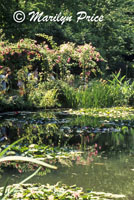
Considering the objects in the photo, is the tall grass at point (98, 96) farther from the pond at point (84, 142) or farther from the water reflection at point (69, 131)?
the water reflection at point (69, 131)

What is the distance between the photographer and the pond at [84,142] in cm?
439

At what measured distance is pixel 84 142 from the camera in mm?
7027

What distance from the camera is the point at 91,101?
531 inches

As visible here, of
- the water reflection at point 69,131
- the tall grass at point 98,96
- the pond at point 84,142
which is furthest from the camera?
the tall grass at point 98,96

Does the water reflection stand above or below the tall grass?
below

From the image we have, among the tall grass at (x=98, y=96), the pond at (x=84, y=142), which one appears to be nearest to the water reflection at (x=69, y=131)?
the pond at (x=84, y=142)

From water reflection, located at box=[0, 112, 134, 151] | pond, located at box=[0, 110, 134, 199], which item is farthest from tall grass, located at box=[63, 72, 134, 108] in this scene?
water reflection, located at box=[0, 112, 134, 151]

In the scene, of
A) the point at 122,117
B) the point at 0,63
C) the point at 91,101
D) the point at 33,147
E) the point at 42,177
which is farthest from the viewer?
the point at 91,101

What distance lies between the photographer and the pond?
439cm

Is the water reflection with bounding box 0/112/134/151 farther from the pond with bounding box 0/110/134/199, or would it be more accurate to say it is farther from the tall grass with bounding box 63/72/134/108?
the tall grass with bounding box 63/72/134/108

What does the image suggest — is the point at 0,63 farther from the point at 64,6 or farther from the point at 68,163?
the point at 64,6

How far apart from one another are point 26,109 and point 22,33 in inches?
373

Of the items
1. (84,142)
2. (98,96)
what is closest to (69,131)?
(84,142)

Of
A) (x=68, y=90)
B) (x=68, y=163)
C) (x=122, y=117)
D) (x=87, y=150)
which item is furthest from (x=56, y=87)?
(x=68, y=163)
